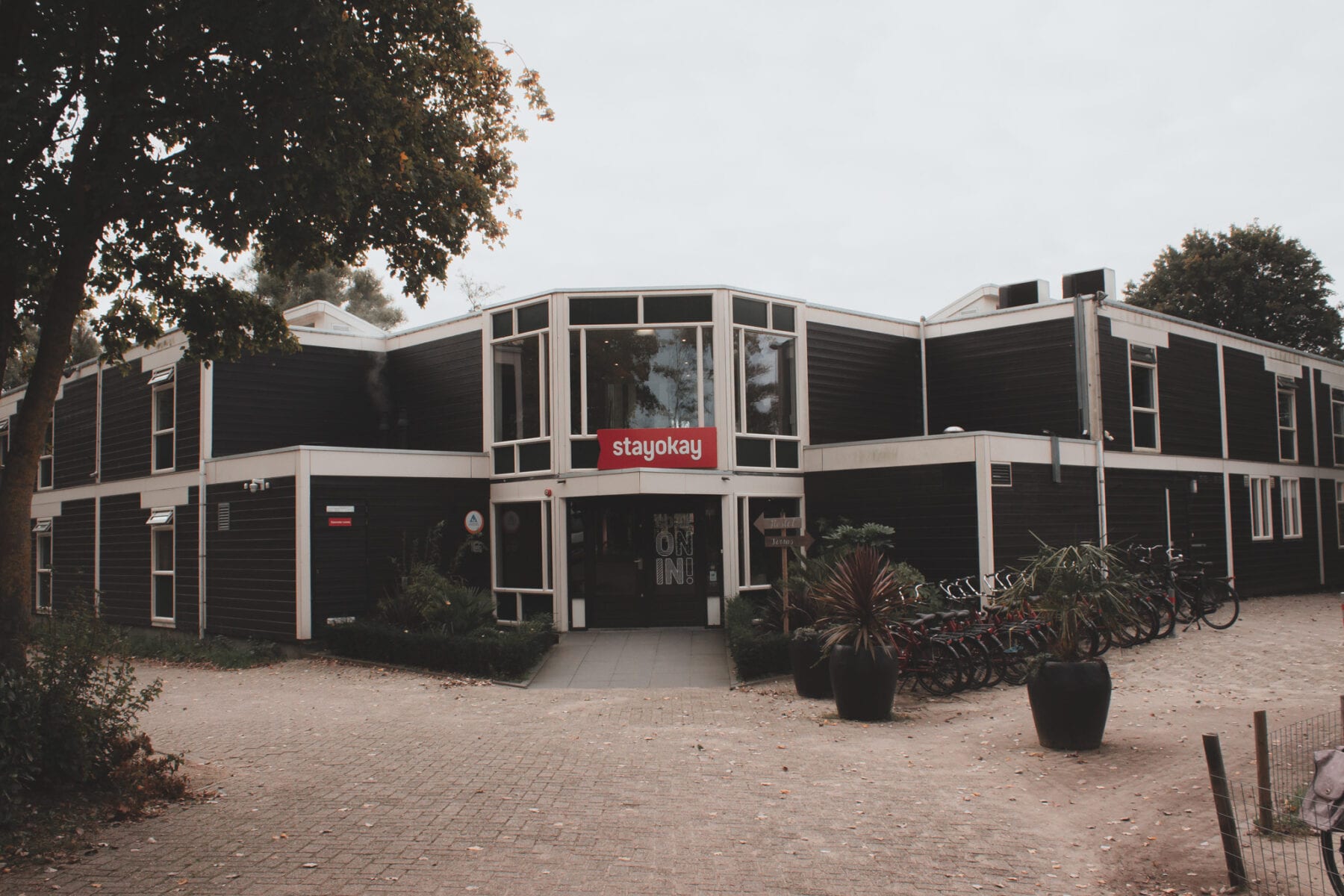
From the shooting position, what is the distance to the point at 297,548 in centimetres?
1619

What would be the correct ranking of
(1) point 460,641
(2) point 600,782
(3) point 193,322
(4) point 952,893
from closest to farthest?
(4) point 952,893
(2) point 600,782
(3) point 193,322
(1) point 460,641

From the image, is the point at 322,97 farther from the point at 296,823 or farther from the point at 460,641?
the point at 460,641

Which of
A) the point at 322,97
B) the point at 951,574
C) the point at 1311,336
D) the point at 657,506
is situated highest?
the point at 1311,336

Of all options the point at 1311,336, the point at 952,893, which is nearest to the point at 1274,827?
the point at 952,893

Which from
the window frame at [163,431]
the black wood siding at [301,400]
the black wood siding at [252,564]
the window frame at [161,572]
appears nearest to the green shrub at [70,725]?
the black wood siding at [252,564]

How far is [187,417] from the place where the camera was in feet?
62.4

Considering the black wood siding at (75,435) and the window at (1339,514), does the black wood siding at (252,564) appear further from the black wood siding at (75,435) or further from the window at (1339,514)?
the window at (1339,514)

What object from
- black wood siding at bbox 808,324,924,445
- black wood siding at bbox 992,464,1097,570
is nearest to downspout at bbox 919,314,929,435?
black wood siding at bbox 808,324,924,445

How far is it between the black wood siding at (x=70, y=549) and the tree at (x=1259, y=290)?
106ft

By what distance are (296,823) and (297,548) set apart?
9.96 meters

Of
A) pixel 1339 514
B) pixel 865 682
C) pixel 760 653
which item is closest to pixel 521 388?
pixel 760 653

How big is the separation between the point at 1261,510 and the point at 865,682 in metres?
16.7

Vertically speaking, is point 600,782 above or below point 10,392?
below

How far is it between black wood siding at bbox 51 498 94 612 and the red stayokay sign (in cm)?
1239
